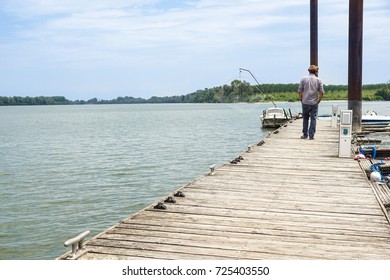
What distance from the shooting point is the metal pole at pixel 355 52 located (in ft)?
54.7

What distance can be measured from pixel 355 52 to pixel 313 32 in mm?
9795

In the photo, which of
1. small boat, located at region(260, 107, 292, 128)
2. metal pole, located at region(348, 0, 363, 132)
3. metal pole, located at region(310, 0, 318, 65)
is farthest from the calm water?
small boat, located at region(260, 107, 292, 128)

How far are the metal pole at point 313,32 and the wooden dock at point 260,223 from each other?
715 inches

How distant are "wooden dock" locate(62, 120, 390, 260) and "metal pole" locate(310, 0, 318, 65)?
59.6 ft

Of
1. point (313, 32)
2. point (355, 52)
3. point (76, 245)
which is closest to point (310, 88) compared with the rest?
point (355, 52)

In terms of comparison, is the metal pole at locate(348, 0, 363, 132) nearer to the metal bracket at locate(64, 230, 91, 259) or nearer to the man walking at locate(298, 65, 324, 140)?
the man walking at locate(298, 65, 324, 140)

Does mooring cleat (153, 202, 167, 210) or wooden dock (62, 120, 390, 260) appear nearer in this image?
wooden dock (62, 120, 390, 260)

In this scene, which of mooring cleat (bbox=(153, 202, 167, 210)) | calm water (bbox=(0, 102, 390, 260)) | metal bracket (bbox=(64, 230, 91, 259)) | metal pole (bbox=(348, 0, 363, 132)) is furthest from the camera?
metal pole (bbox=(348, 0, 363, 132))

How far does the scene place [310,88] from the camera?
13.3m

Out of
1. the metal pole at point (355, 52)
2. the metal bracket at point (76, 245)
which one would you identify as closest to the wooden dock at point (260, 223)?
the metal bracket at point (76, 245)

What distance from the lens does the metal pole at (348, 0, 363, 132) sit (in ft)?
54.7
